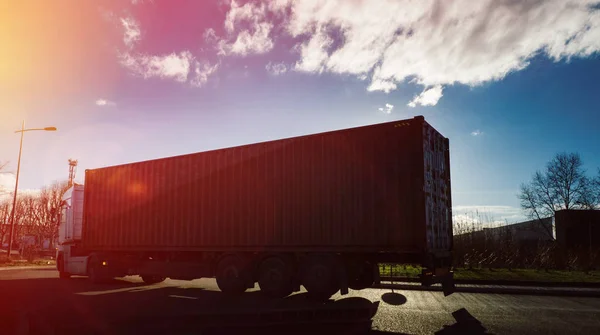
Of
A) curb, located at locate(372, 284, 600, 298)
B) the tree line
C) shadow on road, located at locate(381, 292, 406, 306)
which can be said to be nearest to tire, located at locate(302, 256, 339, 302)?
shadow on road, located at locate(381, 292, 406, 306)

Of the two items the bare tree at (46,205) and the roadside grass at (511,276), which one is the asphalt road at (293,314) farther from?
the bare tree at (46,205)

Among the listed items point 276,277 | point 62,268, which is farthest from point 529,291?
point 62,268

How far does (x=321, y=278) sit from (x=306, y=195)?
2.03 m

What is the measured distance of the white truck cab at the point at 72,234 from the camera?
16569mm

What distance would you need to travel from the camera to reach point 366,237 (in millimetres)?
9672

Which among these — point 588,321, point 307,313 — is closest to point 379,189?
point 307,313

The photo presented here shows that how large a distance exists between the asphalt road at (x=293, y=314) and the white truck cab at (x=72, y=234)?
4.59 meters

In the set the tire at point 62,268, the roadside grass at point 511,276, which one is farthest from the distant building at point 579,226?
the tire at point 62,268

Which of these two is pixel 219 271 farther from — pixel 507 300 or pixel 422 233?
pixel 507 300

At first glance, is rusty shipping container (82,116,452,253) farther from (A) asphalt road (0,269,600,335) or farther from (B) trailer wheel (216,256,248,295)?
(A) asphalt road (0,269,600,335)

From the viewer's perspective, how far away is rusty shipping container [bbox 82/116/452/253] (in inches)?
372

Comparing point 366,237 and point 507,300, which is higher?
point 366,237

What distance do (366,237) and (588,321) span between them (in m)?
4.38

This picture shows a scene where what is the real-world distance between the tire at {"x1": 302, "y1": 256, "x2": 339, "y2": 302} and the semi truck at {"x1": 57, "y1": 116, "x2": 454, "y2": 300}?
24mm
